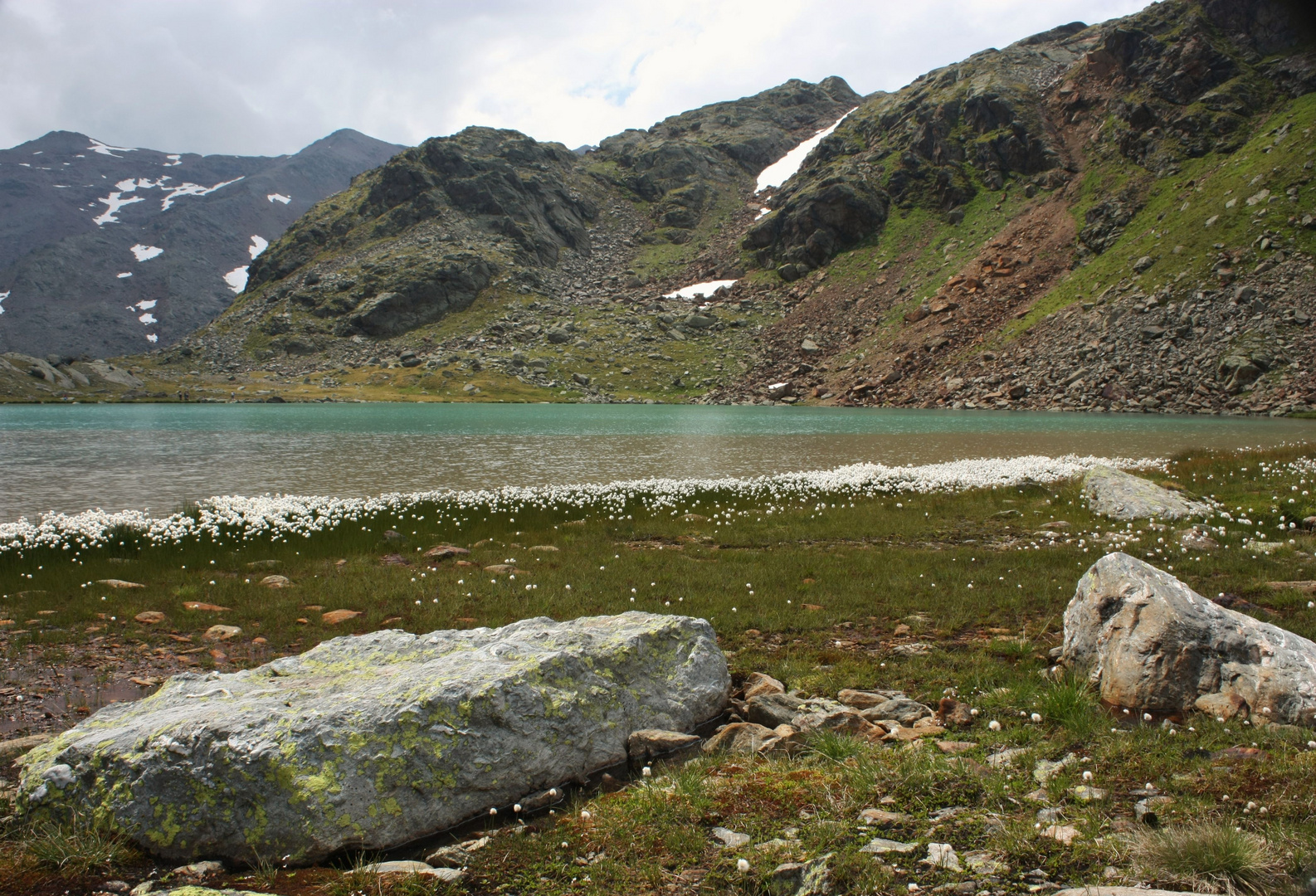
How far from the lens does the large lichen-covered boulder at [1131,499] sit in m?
18.9

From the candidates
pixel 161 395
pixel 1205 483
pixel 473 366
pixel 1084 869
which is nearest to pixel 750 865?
pixel 1084 869

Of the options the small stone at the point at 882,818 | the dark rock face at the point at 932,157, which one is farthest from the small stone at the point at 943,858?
the dark rock face at the point at 932,157

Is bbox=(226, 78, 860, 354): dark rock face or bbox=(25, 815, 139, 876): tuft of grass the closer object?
bbox=(25, 815, 139, 876): tuft of grass

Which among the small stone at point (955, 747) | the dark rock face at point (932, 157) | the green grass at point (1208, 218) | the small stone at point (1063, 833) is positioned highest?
the dark rock face at point (932, 157)

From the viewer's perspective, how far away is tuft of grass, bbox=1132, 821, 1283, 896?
3758mm

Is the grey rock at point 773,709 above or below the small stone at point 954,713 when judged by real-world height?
below

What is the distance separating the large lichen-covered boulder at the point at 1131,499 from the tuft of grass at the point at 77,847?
22.7m

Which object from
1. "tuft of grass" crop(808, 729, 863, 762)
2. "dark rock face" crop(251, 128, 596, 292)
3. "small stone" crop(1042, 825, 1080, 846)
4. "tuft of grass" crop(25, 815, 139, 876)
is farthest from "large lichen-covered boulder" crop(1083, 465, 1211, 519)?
"dark rock face" crop(251, 128, 596, 292)

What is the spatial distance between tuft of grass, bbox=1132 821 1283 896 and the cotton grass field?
0.02 m

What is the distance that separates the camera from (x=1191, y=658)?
7.03 meters

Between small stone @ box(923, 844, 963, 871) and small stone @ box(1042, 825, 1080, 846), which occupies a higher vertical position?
small stone @ box(1042, 825, 1080, 846)

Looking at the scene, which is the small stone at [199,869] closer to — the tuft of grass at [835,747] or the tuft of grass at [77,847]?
the tuft of grass at [77,847]

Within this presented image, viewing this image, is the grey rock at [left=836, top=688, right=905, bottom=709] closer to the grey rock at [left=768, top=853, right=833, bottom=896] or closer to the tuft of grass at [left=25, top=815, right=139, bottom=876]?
the grey rock at [left=768, top=853, right=833, bottom=896]

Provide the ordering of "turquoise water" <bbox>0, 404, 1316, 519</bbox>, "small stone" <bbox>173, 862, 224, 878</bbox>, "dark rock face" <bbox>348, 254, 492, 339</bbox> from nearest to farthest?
"small stone" <bbox>173, 862, 224, 878</bbox>
"turquoise water" <bbox>0, 404, 1316, 519</bbox>
"dark rock face" <bbox>348, 254, 492, 339</bbox>
